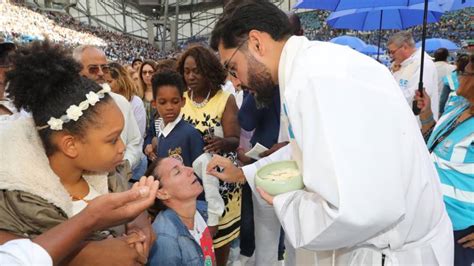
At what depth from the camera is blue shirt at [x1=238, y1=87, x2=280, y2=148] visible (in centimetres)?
266

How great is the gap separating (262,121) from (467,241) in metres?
1.42

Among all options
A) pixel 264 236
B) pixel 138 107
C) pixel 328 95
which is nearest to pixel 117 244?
pixel 328 95

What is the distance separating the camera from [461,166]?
2307 mm

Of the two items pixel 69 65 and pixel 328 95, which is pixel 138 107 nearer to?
pixel 69 65

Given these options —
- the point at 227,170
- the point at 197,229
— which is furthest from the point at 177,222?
the point at 227,170

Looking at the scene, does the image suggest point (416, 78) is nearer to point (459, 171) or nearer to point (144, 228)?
point (459, 171)

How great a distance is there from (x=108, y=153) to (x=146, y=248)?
354mm

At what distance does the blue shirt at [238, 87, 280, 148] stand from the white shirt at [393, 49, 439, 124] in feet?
8.75

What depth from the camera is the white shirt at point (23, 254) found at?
93 cm

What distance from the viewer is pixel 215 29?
1700 millimetres

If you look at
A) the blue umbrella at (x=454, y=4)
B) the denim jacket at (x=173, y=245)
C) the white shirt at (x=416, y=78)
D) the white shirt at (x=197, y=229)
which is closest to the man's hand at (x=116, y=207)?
the denim jacket at (x=173, y=245)

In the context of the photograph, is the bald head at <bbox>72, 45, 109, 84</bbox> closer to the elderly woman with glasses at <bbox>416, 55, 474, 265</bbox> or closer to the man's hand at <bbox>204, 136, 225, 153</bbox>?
the man's hand at <bbox>204, 136, 225, 153</bbox>

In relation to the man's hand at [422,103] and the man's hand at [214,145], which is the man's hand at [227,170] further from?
the man's hand at [422,103]

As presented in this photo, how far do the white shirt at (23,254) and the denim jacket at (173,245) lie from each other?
86 centimetres
